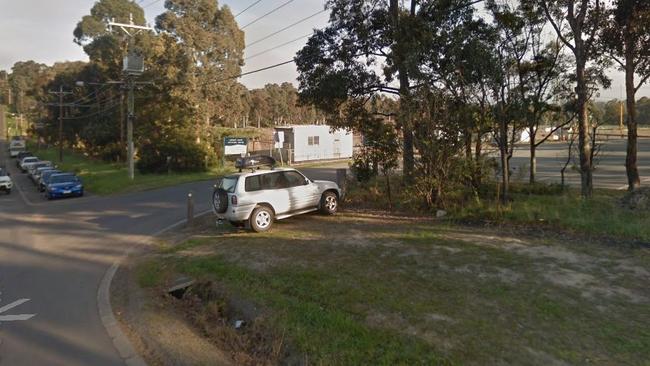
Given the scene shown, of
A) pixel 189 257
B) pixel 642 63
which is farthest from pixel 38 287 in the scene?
pixel 642 63

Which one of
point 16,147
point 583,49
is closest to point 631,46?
point 583,49

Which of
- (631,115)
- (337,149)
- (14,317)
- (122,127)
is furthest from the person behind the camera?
(337,149)

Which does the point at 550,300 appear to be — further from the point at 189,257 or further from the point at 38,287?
the point at 38,287

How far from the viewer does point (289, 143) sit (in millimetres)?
36219

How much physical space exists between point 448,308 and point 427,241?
133 inches

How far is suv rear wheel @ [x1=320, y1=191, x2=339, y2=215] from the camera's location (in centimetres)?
1228

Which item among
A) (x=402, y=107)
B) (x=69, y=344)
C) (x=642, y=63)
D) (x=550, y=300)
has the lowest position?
(x=69, y=344)

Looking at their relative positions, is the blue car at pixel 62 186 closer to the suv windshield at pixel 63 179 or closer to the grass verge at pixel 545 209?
the suv windshield at pixel 63 179

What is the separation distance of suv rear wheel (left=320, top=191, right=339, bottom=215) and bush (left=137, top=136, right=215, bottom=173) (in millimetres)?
19439

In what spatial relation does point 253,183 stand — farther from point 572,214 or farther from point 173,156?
point 173,156

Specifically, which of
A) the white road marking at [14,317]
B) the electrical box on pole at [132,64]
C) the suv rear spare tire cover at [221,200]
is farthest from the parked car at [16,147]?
the white road marking at [14,317]

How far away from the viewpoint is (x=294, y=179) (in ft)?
38.4

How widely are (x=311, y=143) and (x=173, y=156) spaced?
12301 millimetres

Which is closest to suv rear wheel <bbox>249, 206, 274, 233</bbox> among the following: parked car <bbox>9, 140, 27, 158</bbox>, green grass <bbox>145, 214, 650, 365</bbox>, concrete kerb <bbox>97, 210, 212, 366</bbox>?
green grass <bbox>145, 214, 650, 365</bbox>
